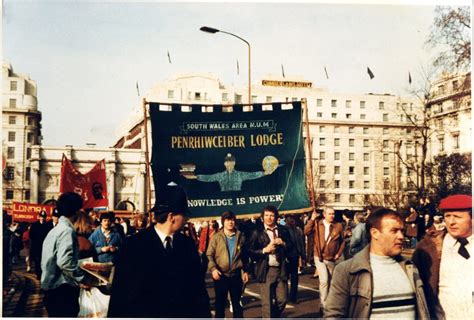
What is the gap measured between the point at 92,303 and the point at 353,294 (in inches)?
136

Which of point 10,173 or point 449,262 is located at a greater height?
point 10,173

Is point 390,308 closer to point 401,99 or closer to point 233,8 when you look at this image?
point 233,8

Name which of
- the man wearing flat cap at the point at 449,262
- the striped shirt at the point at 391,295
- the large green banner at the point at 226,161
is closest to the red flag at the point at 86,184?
the large green banner at the point at 226,161

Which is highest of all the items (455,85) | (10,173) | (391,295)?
(455,85)

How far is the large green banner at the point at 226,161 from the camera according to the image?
11.0 metres

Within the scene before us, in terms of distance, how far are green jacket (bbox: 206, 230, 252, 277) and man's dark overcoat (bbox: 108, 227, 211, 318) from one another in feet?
9.49

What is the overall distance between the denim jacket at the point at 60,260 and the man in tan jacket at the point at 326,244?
4.79 metres

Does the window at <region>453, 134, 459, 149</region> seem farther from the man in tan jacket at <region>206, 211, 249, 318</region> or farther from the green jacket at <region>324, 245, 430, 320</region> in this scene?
the green jacket at <region>324, 245, 430, 320</region>

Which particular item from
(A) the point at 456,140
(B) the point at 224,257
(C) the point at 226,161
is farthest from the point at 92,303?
(A) the point at 456,140

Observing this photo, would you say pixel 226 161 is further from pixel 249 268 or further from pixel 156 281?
pixel 156 281

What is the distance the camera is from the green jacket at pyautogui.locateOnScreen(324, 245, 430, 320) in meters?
5.71

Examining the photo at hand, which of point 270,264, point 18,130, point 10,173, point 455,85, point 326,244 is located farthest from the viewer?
point 455,85

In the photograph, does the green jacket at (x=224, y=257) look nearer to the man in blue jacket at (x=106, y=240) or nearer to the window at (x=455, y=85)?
the man in blue jacket at (x=106, y=240)

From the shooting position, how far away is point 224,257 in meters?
9.43
